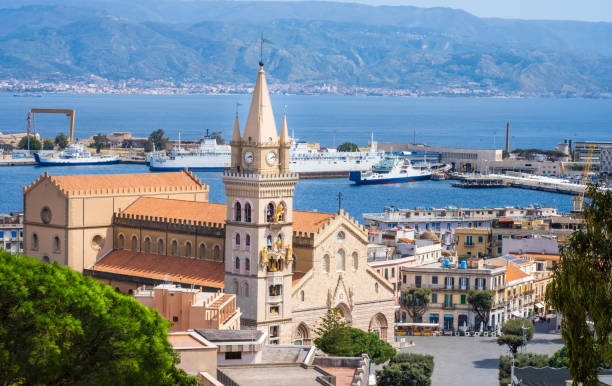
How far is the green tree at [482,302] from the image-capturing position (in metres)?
64.2

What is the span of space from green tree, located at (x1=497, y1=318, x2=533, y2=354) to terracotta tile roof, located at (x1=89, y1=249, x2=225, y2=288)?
11987 mm

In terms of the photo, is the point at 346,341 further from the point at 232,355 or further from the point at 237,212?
the point at 232,355

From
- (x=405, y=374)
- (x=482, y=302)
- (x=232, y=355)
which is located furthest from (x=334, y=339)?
(x=232, y=355)

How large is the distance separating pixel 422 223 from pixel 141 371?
79554mm

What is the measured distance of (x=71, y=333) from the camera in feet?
75.8

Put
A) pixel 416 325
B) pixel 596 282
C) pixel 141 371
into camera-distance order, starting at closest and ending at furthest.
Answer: pixel 596 282 < pixel 141 371 < pixel 416 325

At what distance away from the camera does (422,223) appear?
336 feet

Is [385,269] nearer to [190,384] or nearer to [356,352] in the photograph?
[356,352]

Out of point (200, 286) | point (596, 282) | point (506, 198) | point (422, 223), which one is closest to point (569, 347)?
point (596, 282)

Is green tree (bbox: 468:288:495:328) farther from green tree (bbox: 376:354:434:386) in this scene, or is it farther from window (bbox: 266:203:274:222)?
window (bbox: 266:203:274:222)

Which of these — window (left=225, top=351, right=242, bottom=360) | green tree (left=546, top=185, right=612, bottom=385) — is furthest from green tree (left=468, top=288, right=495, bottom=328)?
green tree (left=546, top=185, right=612, bottom=385)

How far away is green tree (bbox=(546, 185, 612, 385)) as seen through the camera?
21.4 meters

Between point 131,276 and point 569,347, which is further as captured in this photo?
point 131,276

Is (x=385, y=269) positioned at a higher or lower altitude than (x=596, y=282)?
lower
